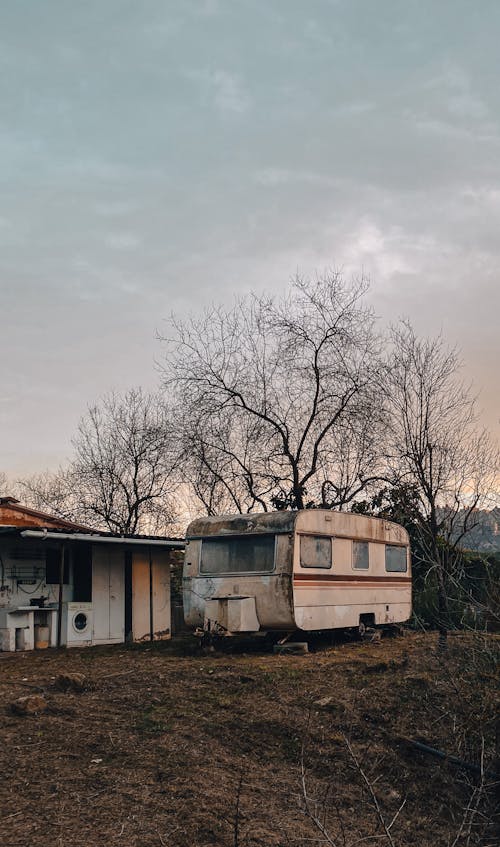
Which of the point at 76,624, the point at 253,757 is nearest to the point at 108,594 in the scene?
the point at 76,624

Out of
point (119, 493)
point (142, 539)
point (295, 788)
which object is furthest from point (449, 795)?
point (119, 493)

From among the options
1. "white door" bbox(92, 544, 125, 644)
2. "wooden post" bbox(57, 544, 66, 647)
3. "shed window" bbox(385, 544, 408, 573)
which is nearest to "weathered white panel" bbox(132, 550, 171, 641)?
"white door" bbox(92, 544, 125, 644)

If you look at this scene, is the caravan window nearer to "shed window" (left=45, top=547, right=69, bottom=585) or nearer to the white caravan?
the white caravan

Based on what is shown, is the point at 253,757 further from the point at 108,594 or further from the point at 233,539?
the point at 108,594

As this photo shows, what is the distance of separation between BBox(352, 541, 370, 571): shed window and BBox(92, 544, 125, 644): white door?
187 inches

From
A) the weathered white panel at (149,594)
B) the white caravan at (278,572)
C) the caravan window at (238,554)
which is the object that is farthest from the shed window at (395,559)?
the weathered white panel at (149,594)

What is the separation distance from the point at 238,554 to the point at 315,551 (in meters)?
1.30

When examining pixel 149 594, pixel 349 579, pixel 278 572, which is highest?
pixel 278 572

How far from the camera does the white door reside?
49.2ft

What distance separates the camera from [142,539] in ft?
49.0

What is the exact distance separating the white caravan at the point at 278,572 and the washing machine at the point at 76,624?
8.05 ft

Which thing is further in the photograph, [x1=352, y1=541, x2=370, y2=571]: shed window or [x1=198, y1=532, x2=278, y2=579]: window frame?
[x1=352, y1=541, x2=370, y2=571]: shed window

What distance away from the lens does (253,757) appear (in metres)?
7.11

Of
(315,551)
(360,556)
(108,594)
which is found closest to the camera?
(315,551)
